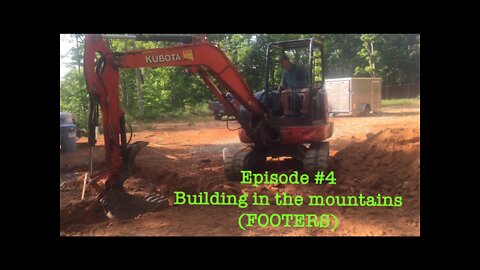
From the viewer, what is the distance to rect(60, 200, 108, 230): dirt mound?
433 cm

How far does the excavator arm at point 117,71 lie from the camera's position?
4199 mm

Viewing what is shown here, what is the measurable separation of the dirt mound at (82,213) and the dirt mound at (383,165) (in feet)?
A: 8.86

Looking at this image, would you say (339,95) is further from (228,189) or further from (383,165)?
(228,189)

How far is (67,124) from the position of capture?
5785mm

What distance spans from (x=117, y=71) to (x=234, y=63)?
70.2 inches

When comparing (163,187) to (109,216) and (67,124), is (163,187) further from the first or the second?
(67,124)

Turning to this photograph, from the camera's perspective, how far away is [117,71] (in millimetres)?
4391

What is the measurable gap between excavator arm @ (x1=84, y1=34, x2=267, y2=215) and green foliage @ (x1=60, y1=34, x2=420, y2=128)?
0.71ft

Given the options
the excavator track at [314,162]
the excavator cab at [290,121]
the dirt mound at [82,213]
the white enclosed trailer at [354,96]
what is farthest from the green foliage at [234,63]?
the excavator track at [314,162]

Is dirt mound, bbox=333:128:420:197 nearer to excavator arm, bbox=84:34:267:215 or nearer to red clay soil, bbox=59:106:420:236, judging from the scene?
red clay soil, bbox=59:106:420:236

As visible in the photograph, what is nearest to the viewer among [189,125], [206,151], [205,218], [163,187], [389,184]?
[205,218]

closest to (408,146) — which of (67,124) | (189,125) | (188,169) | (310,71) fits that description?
(310,71)

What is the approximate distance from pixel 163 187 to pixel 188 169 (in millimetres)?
838

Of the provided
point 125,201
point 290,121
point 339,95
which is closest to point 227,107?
point 290,121
